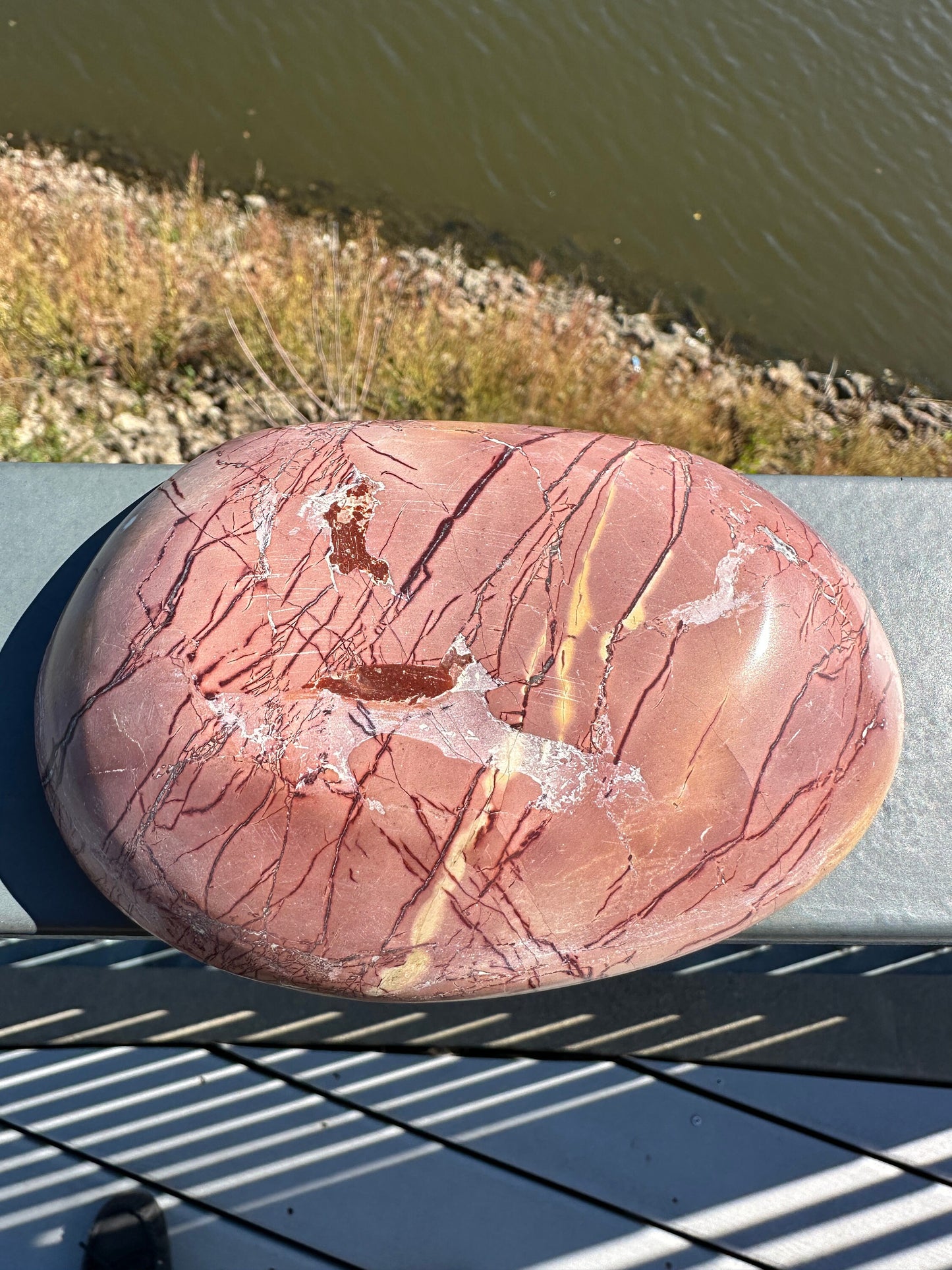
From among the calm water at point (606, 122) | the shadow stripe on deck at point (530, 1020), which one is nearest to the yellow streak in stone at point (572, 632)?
the shadow stripe on deck at point (530, 1020)

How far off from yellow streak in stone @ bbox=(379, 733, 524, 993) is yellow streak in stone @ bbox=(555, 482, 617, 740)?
0.08 meters

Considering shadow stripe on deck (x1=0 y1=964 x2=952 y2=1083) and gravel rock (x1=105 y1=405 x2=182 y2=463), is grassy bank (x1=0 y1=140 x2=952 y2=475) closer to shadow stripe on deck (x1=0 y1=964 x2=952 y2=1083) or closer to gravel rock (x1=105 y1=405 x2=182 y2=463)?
gravel rock (x1=105 y1=405 x2=182 y2=463)

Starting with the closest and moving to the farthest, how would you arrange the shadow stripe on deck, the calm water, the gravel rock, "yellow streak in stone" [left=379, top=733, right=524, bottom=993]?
"yellow streak in stone" [left=379, top=733, right=524, bottom=993] → the shadow stripe on deck → the gravel rock → the calm water

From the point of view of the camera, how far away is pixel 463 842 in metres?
1.54

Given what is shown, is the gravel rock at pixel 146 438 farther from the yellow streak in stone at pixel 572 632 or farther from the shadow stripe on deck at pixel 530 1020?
the yellow streak in stone at pixel 572 632

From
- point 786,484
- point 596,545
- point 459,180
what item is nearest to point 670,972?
point 786,484

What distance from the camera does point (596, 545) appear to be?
163cm

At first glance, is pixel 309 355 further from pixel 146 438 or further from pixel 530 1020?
pixel 530 1020

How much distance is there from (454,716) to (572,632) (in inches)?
9.2

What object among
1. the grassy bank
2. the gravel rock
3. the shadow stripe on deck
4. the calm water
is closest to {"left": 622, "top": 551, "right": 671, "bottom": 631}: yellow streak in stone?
the shadow stripe on deck

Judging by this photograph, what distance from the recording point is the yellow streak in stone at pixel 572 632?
5.08ft

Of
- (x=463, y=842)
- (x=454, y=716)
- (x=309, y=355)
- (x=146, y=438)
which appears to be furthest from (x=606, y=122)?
(x=463, y=842)

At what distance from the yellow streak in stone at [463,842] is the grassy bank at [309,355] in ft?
8.19

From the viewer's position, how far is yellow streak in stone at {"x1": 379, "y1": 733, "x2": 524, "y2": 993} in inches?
60.5
